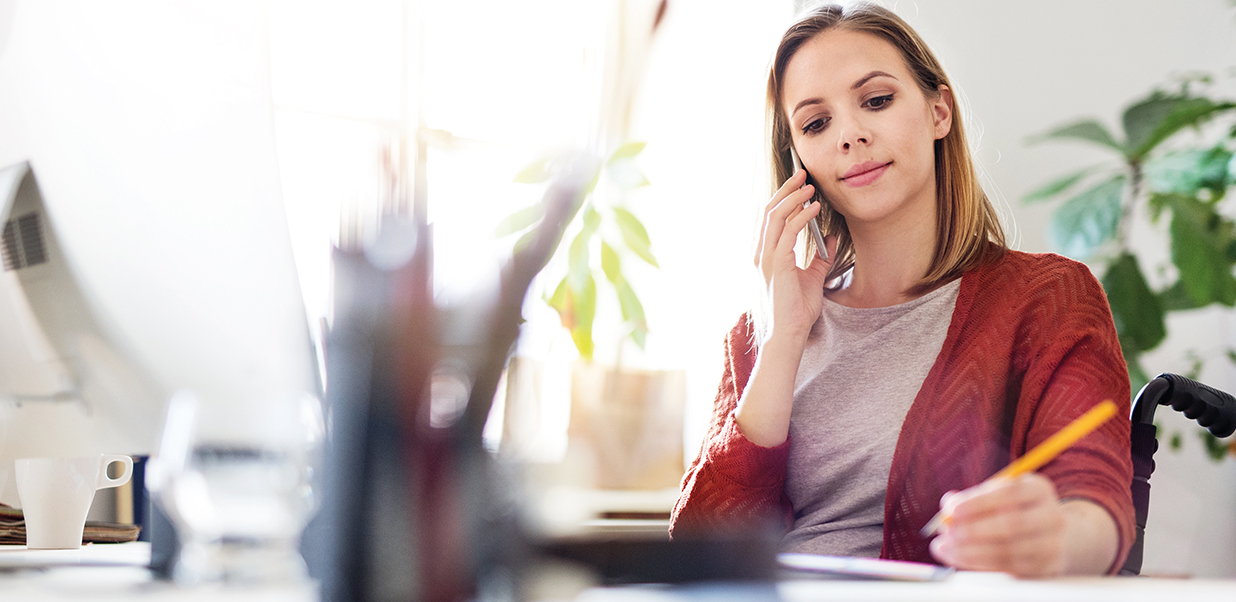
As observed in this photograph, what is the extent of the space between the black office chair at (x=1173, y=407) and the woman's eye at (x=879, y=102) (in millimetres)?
477

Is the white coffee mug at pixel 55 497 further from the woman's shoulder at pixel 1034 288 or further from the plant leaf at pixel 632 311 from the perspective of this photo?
the plant leaf at pixel 632 311

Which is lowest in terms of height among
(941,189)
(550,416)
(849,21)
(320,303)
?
(550,416)

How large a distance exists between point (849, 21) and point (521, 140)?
1.78 m

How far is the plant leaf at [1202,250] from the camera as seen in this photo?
1670 mm

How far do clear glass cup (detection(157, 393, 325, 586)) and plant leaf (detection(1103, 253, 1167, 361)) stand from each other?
181cm

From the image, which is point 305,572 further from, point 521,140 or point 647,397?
point 521,140

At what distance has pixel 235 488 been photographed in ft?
1.57

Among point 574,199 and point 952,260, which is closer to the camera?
point 574,199

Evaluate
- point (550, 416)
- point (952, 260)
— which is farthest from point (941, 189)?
point (550, 416)

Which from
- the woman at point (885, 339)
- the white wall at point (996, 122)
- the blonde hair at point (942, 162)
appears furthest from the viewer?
the white wall at point (996, 122)

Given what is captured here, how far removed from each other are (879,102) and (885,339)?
32 centimetres

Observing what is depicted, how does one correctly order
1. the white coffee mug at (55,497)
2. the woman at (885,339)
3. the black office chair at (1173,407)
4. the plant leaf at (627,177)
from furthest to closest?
the plant leaf at (627,177) → the woman at (885,339) → the black office chair at (1173,407) → the white coffee mug at (55,497)

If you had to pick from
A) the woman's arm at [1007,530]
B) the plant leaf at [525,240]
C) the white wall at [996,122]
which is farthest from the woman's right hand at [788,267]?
the plant leaf at [525,240]

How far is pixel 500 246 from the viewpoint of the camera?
0.26 metres
